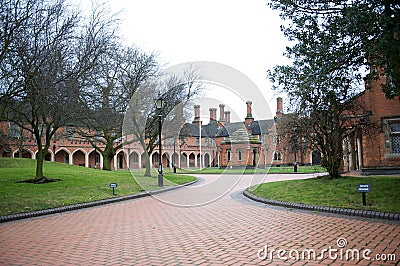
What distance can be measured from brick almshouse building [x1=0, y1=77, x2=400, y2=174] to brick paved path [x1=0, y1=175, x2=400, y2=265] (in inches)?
240

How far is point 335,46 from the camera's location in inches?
397

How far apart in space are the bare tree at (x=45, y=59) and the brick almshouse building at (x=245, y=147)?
29.4 feet

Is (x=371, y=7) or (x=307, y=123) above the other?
(x=371, y=7)

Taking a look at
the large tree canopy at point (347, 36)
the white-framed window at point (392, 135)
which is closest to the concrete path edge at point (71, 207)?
the large tree canopy at point (347, 36)

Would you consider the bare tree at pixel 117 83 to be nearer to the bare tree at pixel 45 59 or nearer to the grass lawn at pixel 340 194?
the bare tree at pixel 45 59

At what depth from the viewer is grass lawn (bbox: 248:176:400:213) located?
1076cm

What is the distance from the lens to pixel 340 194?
41.8 feet

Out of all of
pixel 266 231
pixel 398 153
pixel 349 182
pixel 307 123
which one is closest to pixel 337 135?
pixel 307 123

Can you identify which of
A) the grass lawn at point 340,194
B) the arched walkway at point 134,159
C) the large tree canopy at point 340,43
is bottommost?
the grass lawn at point 340,194

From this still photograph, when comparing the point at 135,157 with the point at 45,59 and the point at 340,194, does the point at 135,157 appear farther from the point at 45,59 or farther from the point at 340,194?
the point at 340,194

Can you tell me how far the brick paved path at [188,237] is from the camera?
606cm

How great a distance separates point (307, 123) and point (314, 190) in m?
3.99

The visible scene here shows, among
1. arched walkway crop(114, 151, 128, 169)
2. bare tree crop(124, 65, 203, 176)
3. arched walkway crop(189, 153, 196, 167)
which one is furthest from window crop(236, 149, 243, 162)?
bare tree crop(124, 65, 203, 176)

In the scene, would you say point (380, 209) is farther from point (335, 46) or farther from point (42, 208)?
point (42, 208)
